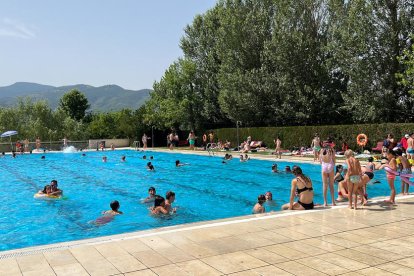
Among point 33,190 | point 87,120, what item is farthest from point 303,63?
point 87,120

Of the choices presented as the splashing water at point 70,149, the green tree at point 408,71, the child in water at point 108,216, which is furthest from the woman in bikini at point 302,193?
the splashing water at point 70,149

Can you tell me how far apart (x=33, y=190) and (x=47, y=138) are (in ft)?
114

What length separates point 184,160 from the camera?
97.8 feet

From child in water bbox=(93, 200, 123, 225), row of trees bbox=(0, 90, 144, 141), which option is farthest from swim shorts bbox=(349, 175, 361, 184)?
row of trees bbox=(0, 90, 144, 141)

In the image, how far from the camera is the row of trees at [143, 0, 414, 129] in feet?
90.6

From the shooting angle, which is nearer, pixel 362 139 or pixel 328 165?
pixel 328 165

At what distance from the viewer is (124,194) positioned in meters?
16.3

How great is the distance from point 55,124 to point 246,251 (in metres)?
53.1

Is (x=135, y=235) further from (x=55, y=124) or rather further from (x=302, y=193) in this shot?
(x=55, y=124)

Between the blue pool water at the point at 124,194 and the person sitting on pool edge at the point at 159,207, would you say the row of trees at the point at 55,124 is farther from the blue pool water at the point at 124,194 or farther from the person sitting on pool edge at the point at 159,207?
the person sitting on pool edge at the point at 159,207

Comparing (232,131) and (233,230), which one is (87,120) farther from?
(233,230)

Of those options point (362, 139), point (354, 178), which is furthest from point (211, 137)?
point (354, 178)

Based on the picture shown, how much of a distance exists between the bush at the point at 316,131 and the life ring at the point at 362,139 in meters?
0.49

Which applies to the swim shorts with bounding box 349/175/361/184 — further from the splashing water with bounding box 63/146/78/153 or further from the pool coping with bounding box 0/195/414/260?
the splashing water with bounding box 63/146/78/153
